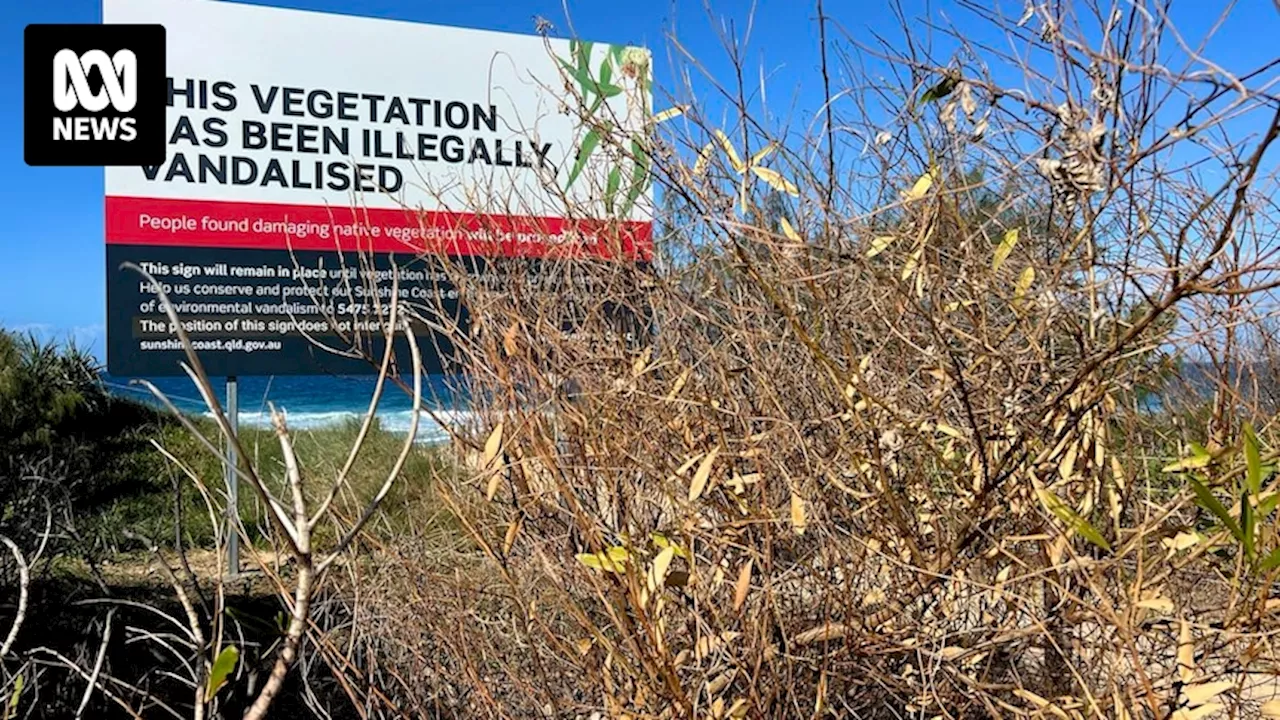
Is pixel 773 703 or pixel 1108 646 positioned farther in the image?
pixel 773 703

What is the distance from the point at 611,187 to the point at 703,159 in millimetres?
642

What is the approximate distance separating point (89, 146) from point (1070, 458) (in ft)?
19.1

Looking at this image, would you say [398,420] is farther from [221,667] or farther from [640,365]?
[221,667]

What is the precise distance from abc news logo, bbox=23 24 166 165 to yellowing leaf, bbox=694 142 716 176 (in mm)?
Result: 4451

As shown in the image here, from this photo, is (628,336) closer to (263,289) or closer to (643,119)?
(643,119)

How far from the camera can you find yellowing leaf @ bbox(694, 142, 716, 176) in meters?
2.23

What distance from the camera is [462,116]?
7.30 meters

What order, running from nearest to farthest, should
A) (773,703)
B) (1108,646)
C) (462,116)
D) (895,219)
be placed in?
(1108,646) → (773,703) → (895,219) → (462,116)

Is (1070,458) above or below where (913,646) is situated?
above

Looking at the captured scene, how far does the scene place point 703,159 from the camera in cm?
222

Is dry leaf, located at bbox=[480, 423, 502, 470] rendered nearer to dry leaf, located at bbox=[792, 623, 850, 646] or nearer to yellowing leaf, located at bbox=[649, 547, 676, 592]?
yellowing leaf, located at bbox=[649, 547, 676, 592]

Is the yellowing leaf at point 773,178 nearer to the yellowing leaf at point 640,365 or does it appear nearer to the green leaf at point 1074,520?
the yellowing leaf at point 640,365

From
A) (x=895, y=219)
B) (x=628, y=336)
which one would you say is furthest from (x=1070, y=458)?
(x=628, y=336)

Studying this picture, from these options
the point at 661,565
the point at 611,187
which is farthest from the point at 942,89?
the point at 611,187
